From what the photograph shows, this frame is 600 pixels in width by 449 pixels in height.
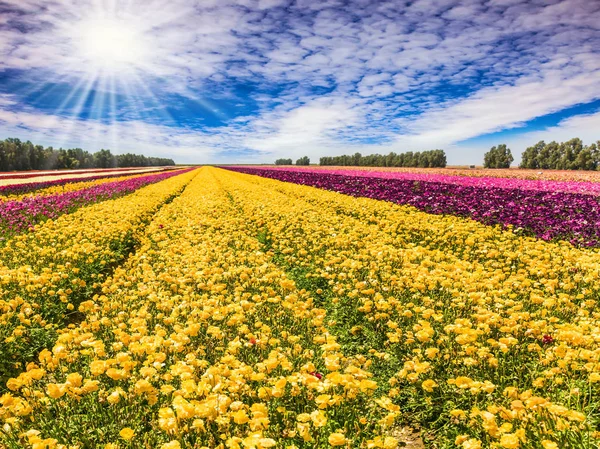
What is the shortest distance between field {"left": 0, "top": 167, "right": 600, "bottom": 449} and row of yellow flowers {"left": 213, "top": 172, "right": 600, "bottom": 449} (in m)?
0.03

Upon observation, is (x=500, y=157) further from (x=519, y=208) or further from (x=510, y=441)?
(x=510, y=441)

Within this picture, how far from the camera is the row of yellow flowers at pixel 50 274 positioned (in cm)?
461

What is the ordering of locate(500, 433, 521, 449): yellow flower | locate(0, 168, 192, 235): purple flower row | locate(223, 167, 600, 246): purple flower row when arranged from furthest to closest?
locate(0, 168, 192, 235): purple flower row
locate(223, 167, 600, 246): purple flower row
locate(500, 433, 521, 449): yellow flower

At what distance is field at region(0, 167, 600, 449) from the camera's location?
8.70 feet

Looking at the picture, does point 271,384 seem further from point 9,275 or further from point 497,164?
point 497,164

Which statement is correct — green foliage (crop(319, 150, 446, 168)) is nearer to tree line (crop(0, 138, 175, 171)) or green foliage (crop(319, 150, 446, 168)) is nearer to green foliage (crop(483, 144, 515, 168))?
green foliage (crop(483, 144, 515, 168))

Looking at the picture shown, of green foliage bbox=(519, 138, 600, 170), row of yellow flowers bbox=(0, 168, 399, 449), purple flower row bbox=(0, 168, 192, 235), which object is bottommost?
row of yellow flowers bbox=(0, 168, 399, 449)

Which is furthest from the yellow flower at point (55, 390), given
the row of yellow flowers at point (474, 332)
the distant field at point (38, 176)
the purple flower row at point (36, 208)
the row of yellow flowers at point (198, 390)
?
the distant field at point (38, 176)

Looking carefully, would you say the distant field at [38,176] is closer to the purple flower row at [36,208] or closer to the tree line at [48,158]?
the purple flower row at [36,208]

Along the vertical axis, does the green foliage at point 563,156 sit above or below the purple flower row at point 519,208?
above

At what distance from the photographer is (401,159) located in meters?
112

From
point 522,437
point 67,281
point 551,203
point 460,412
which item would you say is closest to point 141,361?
point 460,412

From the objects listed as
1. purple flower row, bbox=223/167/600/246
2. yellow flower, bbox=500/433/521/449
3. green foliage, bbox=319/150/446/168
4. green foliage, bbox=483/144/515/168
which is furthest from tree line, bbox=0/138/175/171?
green foliage, bbox=483/144/515/168

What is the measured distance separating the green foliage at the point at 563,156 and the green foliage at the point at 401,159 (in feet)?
69.5
